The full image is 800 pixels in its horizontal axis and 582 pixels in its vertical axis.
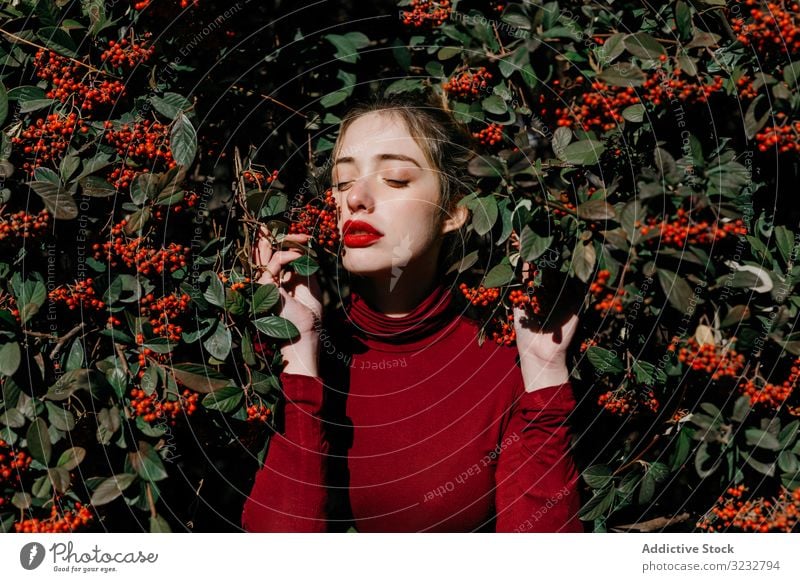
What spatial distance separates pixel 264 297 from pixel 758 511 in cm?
159

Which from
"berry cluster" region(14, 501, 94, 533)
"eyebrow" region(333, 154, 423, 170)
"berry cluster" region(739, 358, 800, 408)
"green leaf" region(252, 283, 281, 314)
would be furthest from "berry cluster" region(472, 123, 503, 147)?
"berry cluster" region(14, 501, 94, 533)

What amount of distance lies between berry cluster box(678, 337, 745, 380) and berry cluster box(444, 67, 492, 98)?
0.96 metres

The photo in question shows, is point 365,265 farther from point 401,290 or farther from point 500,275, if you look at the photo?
point 500,275

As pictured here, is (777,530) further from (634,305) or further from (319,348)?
(319,348)

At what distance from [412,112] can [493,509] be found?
4.40 ft

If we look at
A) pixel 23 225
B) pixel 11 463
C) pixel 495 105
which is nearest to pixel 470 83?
pixel 495 105

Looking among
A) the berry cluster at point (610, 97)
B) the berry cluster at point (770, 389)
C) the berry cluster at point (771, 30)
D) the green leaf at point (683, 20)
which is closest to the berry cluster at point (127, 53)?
the berry cluster at point (610, 97)

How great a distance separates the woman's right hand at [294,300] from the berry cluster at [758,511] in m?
1.30

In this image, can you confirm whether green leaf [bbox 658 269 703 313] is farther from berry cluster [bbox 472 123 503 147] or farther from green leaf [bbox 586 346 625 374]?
berry cluster [bbox 472 123 503 147]

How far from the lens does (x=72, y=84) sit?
2008 mm

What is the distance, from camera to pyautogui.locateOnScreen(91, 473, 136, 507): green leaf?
1.91 m

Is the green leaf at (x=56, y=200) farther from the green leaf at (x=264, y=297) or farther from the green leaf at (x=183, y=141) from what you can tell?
the green leaf at (x=264, y=297)

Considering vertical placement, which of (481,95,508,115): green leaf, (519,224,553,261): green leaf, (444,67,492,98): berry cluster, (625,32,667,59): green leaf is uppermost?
(625,32,667,59): green leaf
